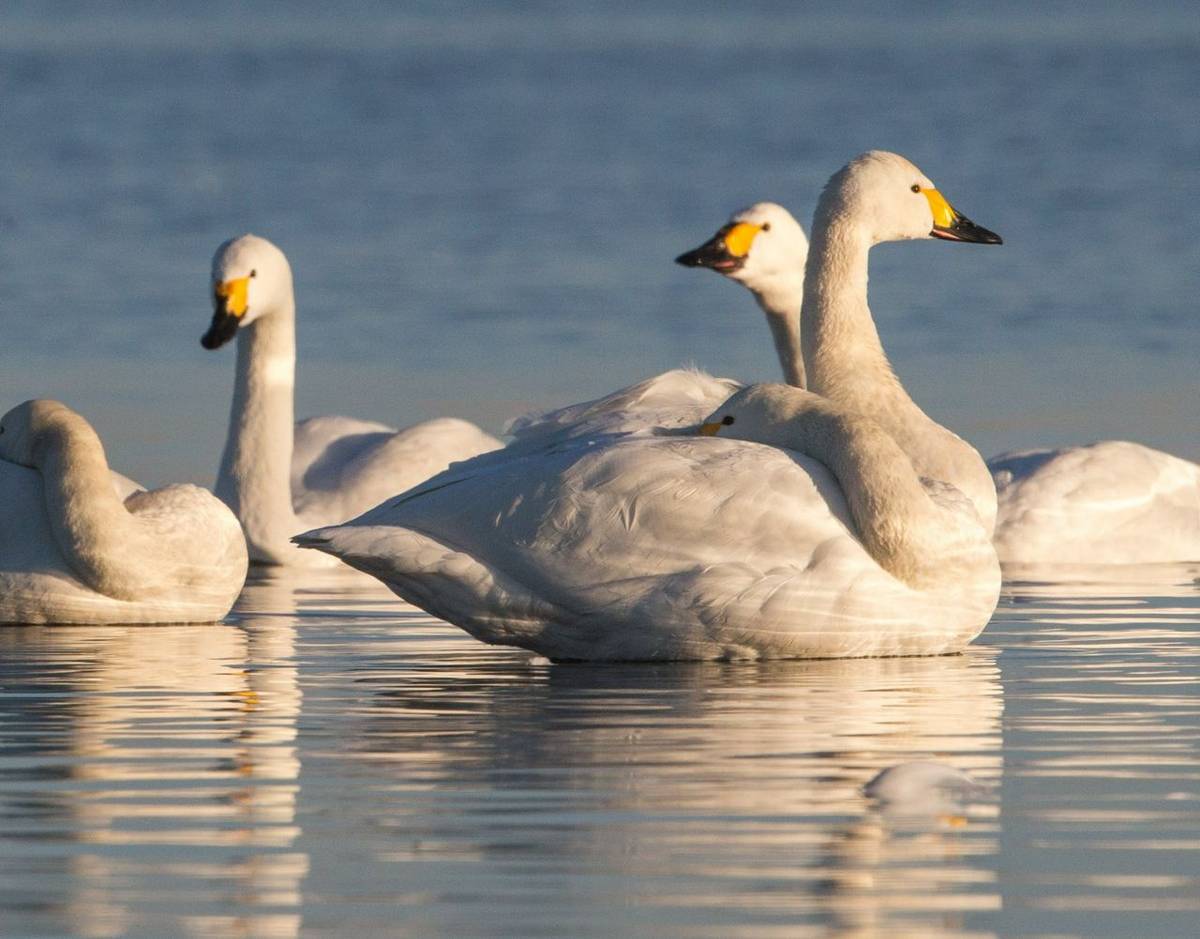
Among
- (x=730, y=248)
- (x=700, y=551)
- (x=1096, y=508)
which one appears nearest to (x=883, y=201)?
(x=730, y=248)

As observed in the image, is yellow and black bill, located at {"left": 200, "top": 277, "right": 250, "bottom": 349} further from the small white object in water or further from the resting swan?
the small white object in water

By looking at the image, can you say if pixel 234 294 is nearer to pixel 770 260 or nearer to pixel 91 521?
pixel 770 260

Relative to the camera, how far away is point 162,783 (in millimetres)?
6355

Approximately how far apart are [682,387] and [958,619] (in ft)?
7.24

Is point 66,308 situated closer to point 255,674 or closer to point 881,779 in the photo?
point 255,674

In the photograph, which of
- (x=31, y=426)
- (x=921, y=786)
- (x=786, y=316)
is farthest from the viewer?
(x=786, y=316)

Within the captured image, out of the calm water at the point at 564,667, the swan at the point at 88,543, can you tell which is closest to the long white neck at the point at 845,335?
the calm water at the point at 564,667

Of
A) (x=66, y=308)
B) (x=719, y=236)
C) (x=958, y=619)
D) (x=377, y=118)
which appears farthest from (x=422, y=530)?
(x=377, y=118)

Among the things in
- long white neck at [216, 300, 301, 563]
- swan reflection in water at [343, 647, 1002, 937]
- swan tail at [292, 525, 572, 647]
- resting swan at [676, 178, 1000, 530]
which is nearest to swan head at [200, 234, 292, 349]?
long white neck at [216, 300, 301, 563]

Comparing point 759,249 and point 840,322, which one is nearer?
point 840,322

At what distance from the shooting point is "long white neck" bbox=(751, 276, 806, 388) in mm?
12539

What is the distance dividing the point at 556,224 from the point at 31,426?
16.6 metres

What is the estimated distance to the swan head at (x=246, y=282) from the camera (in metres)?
13.5

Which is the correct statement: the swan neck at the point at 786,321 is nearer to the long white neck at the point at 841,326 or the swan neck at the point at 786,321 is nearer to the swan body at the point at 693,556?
the long white neck at the point at 841,326
